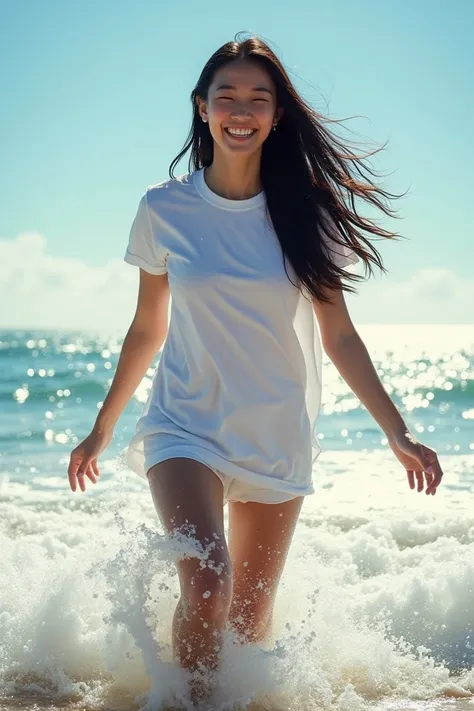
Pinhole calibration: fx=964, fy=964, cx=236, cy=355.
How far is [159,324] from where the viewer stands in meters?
3.91

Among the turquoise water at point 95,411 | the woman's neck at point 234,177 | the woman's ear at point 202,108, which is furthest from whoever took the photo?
the turquoise water at point 95,411

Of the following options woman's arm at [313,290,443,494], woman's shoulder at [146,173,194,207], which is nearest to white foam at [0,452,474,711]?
woman's arm at [313,290,443,494]

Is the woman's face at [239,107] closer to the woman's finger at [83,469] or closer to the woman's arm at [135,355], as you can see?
the woman's arm at [135,355]

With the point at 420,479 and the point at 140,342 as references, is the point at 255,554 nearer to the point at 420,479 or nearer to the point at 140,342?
the point at 420,479

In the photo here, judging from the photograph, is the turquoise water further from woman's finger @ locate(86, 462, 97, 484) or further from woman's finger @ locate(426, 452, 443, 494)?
woman's finger @ locate(426, 452, 443, 494)

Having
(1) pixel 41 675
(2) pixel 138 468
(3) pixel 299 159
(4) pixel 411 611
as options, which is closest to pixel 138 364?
(2) pixel 138 468

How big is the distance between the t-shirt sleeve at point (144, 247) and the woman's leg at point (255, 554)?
98cm

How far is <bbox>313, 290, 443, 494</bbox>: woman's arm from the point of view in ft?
12.1

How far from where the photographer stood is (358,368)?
381 cm

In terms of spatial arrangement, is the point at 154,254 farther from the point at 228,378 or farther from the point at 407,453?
the point at 407,453

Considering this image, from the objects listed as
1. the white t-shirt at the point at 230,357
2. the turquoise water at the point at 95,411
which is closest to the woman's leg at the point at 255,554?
the white t-shirt at the point at 230,357

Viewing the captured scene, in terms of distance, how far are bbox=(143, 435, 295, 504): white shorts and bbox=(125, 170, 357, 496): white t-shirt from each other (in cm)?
3

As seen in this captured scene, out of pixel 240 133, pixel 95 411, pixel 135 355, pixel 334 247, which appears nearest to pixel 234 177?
pixel 240 133

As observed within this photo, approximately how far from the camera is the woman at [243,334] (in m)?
3.47
